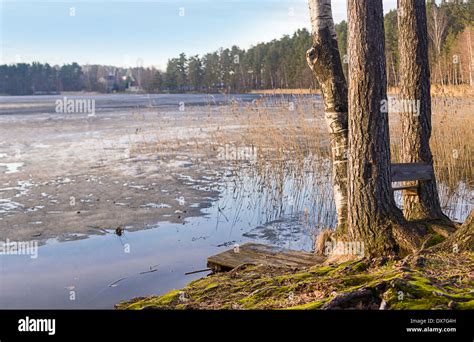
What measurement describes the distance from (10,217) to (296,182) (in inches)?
206

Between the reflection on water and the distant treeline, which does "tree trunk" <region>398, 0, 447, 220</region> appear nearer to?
the reflection on water

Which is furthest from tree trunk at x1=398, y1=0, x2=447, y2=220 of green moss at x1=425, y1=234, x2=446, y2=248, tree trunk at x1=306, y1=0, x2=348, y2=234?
tree trunk at x1=306, y1=0, x2=348, y2=234

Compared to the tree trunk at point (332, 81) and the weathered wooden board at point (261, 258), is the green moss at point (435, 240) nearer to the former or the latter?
the tree trunk at point (332, 81)

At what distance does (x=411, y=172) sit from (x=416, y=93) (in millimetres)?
986

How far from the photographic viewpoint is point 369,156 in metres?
5.54

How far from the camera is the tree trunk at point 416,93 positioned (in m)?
6.39

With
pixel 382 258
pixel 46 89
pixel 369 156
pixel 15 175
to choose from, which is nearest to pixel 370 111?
pixel 369 156

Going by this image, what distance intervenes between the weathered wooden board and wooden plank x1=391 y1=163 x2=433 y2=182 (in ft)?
4.32

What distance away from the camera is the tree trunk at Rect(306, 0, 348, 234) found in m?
6.18

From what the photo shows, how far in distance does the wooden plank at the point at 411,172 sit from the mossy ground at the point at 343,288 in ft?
3.56

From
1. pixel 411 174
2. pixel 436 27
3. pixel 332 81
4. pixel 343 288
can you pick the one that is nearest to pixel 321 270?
pixel 343 288

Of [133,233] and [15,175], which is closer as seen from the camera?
[133,233]

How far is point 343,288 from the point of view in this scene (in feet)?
14.8
